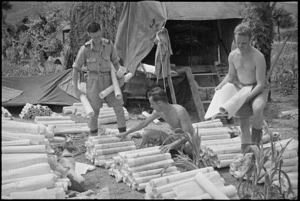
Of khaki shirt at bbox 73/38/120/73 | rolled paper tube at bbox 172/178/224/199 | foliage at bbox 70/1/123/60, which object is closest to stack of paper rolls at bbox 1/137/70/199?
rolled paper tube at bbox 172/178/224/199

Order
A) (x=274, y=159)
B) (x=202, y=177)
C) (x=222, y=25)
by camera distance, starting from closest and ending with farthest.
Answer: (x=202, y=177) < (x=274, y=159) < (x=222, y=25)

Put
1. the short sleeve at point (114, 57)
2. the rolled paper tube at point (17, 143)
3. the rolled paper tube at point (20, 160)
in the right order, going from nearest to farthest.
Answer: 1. the rolled paper tube at point (20, 160)
2. the rolled paper tube at point (17, 143)
3. the short sleeve at point (114, 57)

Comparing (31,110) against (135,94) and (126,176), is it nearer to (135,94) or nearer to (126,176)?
(135,94)

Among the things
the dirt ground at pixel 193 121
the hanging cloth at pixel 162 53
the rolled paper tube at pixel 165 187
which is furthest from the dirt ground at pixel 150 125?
the hanging cloth at pixel 162 53

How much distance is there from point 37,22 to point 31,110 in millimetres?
9593

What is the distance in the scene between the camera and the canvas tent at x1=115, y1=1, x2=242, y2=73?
9.33 m

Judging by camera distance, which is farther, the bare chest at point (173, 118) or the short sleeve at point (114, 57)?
the short sleeve at point (114, 57)

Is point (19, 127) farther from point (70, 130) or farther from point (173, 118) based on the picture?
point (70, 130)

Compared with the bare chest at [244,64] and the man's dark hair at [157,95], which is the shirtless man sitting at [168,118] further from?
the bare chest at [244,64]

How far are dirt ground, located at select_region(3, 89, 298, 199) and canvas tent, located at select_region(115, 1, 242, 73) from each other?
4.34 ft

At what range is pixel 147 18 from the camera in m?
9.45

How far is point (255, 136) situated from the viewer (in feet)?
17.1

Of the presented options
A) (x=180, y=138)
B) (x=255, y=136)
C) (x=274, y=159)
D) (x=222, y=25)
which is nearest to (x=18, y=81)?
(x=222, y=25)

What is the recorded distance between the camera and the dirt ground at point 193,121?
464 centimetres
